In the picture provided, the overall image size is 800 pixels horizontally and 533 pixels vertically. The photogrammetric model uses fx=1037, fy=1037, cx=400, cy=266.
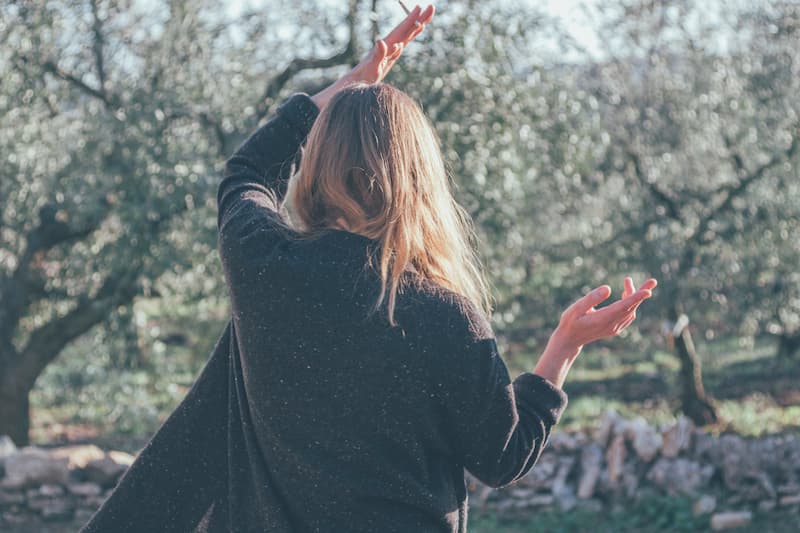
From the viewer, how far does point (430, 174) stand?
1721 mm

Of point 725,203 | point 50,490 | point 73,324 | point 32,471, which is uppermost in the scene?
point 73,324

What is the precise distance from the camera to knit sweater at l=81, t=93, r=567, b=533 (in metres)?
1.63

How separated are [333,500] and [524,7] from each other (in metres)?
5.90

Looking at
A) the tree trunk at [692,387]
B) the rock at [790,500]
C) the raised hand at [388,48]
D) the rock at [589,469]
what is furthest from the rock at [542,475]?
the raised hand at [388,48]

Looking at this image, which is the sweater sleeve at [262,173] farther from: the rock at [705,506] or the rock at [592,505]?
the rock at [592,505]

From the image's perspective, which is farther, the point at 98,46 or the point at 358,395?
the point at 98,46

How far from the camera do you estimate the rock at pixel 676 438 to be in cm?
721

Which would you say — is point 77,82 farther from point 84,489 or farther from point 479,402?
point 479,402

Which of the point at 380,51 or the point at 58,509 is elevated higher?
the point at 380,51

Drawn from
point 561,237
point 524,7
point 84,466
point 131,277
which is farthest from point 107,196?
point 561,237

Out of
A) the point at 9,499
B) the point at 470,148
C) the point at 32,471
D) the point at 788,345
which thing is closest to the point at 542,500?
the point at 470,148

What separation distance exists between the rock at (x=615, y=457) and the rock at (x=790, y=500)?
1.09 meters

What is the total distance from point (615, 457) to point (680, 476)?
0.49 metres

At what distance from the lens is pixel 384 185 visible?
167 cm
